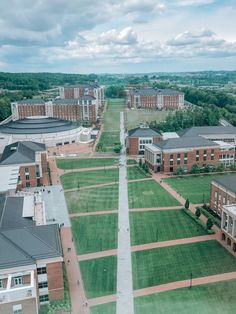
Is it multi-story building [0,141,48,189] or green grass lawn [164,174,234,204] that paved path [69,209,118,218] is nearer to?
green grass lawn [164,174,234,204]

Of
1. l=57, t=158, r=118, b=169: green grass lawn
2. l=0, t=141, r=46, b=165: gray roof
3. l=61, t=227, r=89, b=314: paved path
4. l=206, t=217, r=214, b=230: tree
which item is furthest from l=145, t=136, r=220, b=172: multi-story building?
l=61, t=227, r=89, b=314: paved path

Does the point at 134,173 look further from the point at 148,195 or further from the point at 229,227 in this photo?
the point at 229,227

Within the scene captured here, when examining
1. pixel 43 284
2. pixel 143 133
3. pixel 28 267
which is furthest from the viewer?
pixel 143 133

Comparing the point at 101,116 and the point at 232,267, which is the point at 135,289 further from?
the point at 101,116

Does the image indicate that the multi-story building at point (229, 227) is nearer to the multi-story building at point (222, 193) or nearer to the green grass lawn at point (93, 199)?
the multi-story building at point (222, 193)

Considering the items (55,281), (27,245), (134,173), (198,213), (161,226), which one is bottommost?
(161,226)

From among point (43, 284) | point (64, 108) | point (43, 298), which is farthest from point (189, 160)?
point (64, 108)

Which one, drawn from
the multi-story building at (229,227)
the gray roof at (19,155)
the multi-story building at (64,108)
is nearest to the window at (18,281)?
the multi-story building at (229,227)
